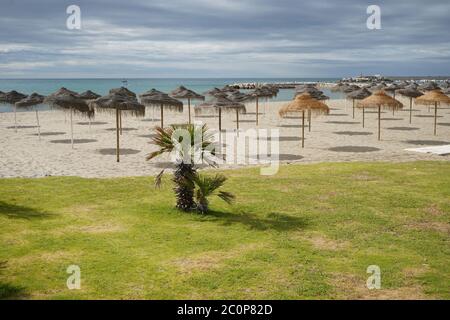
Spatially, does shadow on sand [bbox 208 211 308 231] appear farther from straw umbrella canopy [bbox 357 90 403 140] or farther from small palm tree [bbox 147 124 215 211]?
straw umbrella canopy [bbox 357 90 403 140]

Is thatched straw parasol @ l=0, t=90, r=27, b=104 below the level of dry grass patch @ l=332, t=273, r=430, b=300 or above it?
above

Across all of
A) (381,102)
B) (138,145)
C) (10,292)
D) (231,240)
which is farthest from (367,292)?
(381,102)

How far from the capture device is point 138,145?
20297 mm

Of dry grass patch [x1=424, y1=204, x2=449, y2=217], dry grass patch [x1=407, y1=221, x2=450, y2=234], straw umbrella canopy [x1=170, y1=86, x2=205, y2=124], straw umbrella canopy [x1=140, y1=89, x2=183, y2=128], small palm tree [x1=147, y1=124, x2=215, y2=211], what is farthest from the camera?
straw umbrella canopy [x1=170, y1=86, x2=205, y2=124]

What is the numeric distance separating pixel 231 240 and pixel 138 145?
1293cm

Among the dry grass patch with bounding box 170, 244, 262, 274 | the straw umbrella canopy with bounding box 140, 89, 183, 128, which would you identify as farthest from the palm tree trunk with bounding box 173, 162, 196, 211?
the straw umbrella canopy with bounding box 140, 89, 183, 128

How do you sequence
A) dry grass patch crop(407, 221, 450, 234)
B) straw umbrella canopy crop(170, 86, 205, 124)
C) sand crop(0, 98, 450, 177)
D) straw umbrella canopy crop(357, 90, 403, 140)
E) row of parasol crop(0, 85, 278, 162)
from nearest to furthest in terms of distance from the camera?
1. dry grass patch crop(407, 221, 450, 234)
2. sand crop(0, 98, 450, 177)
3. row of parasol crop(0, 85, 278, 162)
4. straw umbrella canopy crop(357, 90, 403, 140)
5. straw umbrella canopy crop(170, 86, 205, 124)

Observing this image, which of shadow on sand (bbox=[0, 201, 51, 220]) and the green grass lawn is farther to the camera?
shadow on sand (bbox=[0, 201, 51, 220])

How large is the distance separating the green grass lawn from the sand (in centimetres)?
252

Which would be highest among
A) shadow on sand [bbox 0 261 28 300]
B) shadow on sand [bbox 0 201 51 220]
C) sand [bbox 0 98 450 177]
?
sand [bbox 0 98 450 177]

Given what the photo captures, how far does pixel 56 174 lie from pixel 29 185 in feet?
5.94

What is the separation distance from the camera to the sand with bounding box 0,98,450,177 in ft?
49.6

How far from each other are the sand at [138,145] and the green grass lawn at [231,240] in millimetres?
2520
